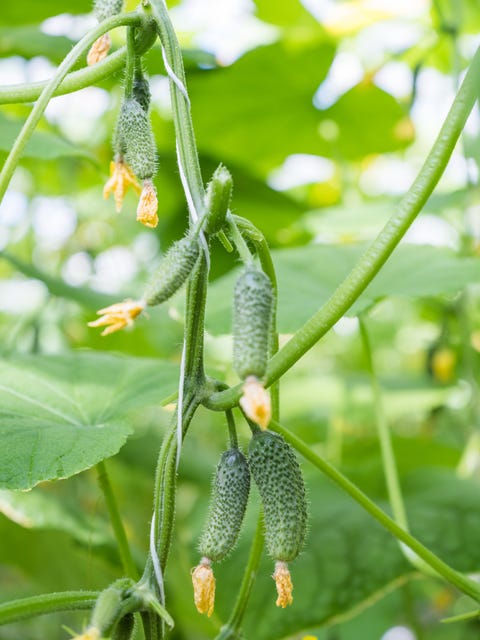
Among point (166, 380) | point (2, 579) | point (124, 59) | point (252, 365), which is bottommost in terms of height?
point (2, 579)

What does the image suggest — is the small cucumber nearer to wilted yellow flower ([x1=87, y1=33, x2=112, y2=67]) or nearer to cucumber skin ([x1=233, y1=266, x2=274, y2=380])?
wilted yellow flower ([x1=87, y1=33, x2=112, y2=67])

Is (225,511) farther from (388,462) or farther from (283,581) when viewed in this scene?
(388,462)

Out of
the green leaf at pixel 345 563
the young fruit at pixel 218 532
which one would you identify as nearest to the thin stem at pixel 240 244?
the young fruit at pixel 218 532

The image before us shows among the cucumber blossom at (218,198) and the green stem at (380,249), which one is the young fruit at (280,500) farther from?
the cucumber blossom at (218,198)

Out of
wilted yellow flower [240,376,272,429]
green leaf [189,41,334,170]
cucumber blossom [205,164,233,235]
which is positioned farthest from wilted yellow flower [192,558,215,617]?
green leaf [189,41,334,170]

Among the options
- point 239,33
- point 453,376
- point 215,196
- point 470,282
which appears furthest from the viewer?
point 239,33

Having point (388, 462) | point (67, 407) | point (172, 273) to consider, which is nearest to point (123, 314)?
point (172, 273)

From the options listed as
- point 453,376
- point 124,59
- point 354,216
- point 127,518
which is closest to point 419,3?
point 354,216

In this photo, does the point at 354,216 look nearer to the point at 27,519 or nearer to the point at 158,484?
the point at 27,519
